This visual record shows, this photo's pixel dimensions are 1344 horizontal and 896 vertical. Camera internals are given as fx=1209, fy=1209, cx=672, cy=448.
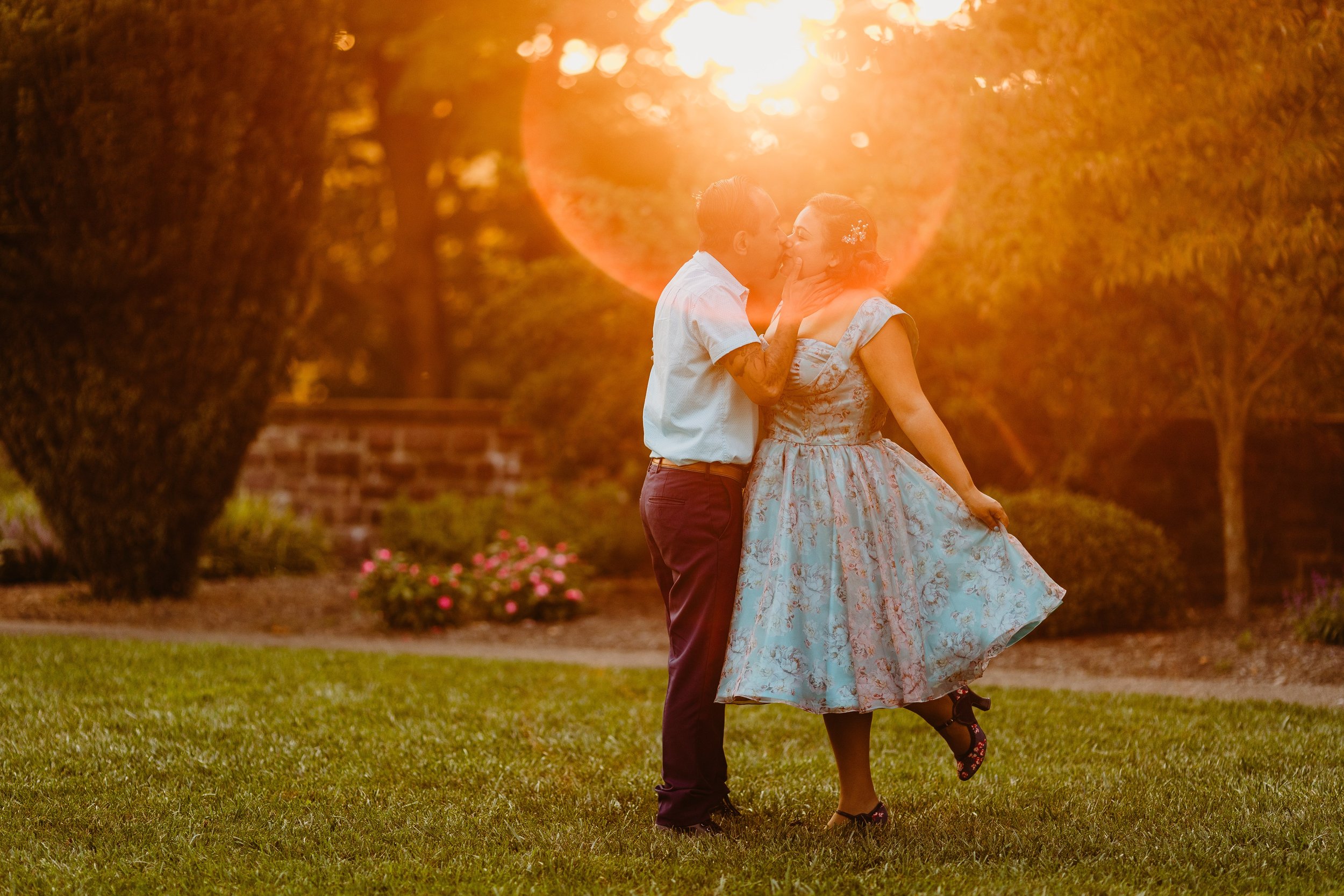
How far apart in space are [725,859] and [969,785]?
1.25 metres

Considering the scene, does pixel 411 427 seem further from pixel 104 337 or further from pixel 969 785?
pixel 969 785

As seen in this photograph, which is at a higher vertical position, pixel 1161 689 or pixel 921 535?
pixel 921 535

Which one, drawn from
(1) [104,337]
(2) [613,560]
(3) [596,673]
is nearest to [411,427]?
(2) [613,560]

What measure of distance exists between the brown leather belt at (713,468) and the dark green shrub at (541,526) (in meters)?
6.71

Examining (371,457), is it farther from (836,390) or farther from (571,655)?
(836,390)

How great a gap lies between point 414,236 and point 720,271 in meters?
15.0

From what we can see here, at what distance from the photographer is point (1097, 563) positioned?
25.0 ft

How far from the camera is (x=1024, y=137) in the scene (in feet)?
21.9

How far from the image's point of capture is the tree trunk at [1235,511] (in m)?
7.89

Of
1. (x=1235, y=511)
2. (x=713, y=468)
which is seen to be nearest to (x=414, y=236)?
(x=1235, y=511)

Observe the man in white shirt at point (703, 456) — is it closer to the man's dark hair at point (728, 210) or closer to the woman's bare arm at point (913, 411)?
the man's dark hair at point (728, 210)

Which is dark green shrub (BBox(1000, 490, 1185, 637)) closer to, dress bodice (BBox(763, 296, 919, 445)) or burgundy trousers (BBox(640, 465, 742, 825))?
dress bodice (BBox(763, 296, 919, 445))

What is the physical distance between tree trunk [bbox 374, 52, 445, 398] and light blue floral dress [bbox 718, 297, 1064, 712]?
14.6 metres

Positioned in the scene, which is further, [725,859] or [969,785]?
[969,785]
